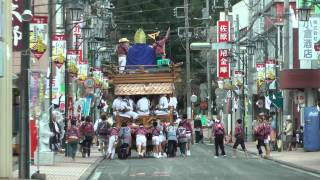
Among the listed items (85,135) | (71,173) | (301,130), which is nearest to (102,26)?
(301,130)

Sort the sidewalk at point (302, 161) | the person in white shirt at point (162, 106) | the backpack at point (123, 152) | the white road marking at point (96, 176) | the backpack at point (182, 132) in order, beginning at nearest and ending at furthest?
the white road marking at point (96, 176), the sidewalk at point (302, 161), the backpack at point (123, 152), the backpack at point (182, 132), the person in white shirt at point (162, 106)

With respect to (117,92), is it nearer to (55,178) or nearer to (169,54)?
(55,178)

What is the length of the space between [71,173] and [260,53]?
39.7m

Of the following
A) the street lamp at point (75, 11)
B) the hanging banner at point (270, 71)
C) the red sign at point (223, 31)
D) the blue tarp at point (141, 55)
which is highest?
the red sign at point (223, 31)

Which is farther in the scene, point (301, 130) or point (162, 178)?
point (301, 130)

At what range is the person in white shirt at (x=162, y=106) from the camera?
34.5m

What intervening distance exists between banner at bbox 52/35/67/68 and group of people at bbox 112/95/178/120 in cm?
395

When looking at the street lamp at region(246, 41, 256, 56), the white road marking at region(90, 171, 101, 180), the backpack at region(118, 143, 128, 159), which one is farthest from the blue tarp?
the street lamp at region(246, 41, 256, 56)

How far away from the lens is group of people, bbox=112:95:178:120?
112 feet

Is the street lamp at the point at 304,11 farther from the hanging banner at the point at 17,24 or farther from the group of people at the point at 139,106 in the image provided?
the hanging banner at the point at 17,24

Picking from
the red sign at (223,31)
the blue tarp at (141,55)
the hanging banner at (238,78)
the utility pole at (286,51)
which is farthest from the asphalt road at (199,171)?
the hanging banner at (238,78)

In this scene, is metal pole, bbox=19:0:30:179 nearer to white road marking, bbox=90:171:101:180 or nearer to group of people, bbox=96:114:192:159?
white road marking, bbox=90:171:101:180

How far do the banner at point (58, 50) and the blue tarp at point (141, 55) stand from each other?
18.0 feet

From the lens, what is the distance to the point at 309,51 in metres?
38.5
